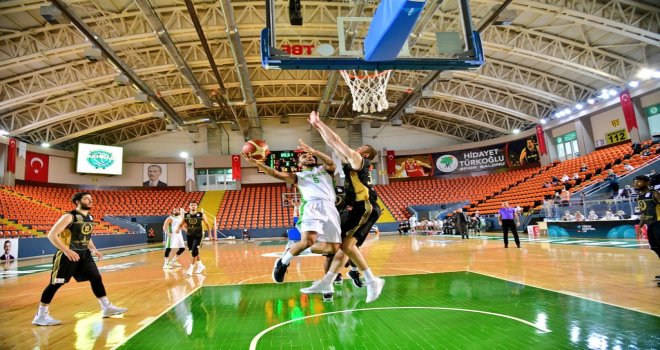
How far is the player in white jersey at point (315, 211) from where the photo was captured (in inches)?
169

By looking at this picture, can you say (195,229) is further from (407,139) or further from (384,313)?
(407,139)

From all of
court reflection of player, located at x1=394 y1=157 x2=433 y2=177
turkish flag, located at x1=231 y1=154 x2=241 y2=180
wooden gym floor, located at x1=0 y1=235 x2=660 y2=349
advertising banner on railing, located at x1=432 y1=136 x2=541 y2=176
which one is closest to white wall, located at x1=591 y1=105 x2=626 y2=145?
advertising banner on railing, located at x1=432 y1=136 x2=541 y2=176

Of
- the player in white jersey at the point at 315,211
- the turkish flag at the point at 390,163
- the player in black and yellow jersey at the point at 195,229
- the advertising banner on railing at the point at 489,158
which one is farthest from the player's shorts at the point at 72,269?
the advertising banner on railing at the point at 489,158

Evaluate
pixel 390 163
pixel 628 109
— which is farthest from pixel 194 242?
pixel 390 163

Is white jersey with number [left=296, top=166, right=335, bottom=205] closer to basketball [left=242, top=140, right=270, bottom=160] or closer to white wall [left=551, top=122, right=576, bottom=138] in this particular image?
basketball [left=242, top=140, right=270, bottom=160]

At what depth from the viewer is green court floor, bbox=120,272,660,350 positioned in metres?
2.93

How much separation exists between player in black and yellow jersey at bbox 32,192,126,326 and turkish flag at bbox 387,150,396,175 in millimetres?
30381

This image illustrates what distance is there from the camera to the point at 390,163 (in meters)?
33.8

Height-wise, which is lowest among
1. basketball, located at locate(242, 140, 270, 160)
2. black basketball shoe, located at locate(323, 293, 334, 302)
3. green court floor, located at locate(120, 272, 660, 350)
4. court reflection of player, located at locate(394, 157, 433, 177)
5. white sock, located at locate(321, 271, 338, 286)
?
green court floor, located at locate(120, 272, 660, 350)

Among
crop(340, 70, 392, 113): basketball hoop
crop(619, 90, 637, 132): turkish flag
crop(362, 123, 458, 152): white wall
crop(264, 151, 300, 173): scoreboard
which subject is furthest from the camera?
crop(362, 123, 458, 152): white wall

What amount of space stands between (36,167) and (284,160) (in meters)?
17.4

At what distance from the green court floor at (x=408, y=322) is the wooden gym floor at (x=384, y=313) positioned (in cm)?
1

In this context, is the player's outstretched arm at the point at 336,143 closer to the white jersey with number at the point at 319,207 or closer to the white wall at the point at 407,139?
the white jersey with number at the point at 319,207

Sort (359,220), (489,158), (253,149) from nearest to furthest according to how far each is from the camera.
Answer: (359,220), (253,149), (489,158)
